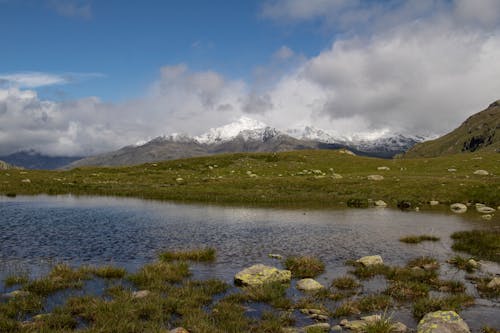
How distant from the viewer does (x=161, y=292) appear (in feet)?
62.5

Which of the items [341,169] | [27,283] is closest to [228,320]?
[27,283]

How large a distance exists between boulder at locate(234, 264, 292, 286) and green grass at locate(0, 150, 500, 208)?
35.9 m

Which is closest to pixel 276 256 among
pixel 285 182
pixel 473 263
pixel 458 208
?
pixel 473 263

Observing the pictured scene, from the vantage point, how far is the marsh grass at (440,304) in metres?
16.9

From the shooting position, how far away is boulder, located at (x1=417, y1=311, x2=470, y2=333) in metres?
14.3

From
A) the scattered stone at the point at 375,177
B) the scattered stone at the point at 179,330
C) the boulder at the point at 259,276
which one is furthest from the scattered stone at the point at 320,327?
the scattered stone at the point at 375,177

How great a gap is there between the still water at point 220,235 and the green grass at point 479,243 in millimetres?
1042

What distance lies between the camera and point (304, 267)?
23609mm

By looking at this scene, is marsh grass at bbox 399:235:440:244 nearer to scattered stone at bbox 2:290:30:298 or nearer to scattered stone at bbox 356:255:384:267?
scattered stone at bbox 356:255:384:267

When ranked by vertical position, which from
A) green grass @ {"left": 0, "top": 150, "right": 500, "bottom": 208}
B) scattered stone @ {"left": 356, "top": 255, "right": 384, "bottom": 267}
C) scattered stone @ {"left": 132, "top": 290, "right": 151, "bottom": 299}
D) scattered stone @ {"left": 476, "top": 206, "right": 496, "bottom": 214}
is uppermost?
green grass @ {"left": 0, "top": 150, "right": 500, "bottom": 208}

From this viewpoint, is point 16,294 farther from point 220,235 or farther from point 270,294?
Result: point 220,235

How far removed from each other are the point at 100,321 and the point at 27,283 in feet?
22.4

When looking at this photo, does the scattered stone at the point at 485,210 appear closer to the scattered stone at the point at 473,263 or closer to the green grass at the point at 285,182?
the green grass at the point at 285,182

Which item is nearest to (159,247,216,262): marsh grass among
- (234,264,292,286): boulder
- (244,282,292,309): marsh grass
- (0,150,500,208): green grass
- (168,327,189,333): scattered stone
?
(234,264,292,286): boulder
